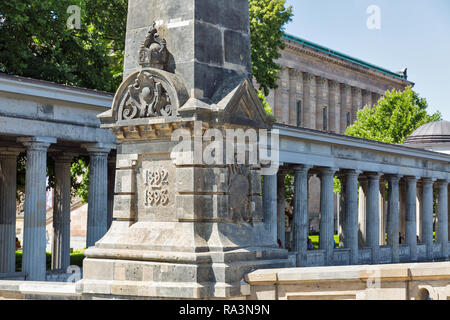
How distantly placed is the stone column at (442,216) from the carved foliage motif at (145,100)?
4958 cm

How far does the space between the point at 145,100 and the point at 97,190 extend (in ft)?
64.8

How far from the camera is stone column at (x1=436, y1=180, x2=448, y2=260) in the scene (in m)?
Result: 59.5

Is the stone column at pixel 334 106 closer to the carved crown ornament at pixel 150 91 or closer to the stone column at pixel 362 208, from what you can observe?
the stone column at pixel 362 208

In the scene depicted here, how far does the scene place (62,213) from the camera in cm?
3647

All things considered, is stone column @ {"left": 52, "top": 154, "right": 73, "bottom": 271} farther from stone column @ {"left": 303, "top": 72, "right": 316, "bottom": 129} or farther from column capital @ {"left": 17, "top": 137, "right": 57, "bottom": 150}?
stone column @ {"left": 303, "top": 72, "right": 316, "bottom": 129}

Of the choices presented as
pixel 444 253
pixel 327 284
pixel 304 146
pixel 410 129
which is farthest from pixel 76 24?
pixel 410 129

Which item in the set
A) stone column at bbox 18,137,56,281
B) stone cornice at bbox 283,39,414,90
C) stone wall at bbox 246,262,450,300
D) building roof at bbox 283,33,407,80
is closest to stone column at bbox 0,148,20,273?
stone column at bbox 18,137,56,281

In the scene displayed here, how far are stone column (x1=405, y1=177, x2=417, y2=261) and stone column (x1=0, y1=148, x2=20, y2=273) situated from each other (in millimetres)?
30332

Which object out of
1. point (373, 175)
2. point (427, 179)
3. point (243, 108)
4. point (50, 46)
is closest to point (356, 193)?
point (373, 175)

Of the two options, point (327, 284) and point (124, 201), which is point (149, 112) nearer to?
point (124, 201)

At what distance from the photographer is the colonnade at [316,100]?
3593 inches

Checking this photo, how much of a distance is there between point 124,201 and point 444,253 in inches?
2000

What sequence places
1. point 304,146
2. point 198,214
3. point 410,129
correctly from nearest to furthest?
point 198,214 < point 304,146 < point 410,129
